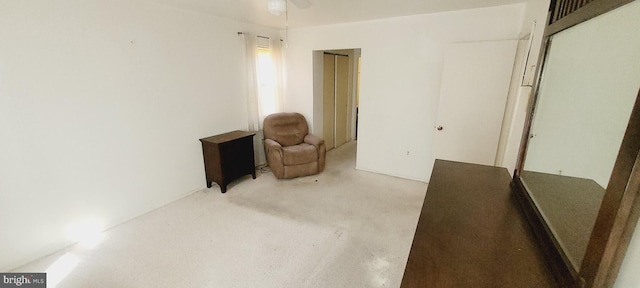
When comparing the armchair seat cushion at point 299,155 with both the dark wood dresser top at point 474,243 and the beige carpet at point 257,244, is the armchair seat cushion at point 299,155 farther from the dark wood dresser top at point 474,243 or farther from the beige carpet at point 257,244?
the dark wood dresser top at point 474,243

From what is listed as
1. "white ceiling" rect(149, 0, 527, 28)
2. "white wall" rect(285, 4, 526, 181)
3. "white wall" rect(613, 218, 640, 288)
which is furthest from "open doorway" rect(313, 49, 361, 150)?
"white wall" rect(613, 218, 640, 288)

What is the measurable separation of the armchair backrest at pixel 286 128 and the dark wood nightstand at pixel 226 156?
0.43m

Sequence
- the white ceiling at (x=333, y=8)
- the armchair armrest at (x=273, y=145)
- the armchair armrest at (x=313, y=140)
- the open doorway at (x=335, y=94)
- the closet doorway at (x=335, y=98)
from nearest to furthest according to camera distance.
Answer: the white ceiling at (x=333, y=8) < the armchair armrest at (x=273, y=145) < the armchair armrest at (x=313, y=140) < the open doorway at (x=335, y=94) < the closet doorway at (x=335, y=98)

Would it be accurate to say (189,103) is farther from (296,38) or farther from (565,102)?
(565,102)

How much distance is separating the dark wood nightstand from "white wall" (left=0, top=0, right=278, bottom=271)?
6.5 inches

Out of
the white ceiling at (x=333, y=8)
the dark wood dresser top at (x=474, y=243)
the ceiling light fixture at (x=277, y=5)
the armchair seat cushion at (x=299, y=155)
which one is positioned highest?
the white ceiling at (x=333, y=8)

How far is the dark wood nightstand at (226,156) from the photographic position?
3064 millimetres

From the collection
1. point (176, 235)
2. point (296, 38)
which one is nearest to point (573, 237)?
point (176, 235)

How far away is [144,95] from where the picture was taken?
8.37ft

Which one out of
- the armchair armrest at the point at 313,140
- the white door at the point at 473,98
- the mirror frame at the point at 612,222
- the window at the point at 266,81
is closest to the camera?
the mirror frame at the point at 612,222

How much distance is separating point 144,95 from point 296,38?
2.35 metres

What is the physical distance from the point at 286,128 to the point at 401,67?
1.92 m

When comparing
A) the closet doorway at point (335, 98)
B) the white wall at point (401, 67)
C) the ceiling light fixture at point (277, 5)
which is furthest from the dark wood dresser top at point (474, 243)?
the closet doorway at point (335, 98)

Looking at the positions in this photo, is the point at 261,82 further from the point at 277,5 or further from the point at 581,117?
the point at 581,117
